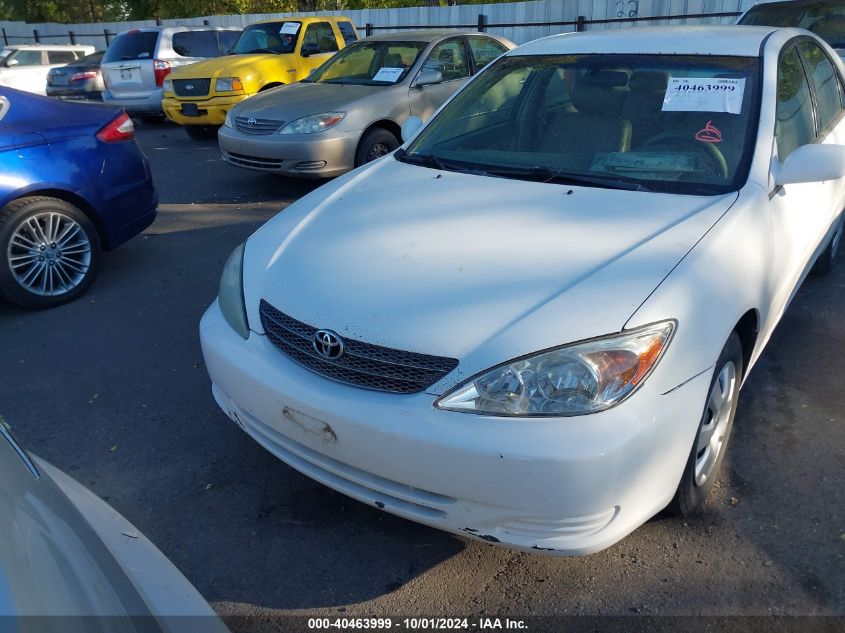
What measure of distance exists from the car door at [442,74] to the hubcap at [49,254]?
12.5 feet

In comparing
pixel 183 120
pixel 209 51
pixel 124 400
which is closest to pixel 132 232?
pixel 124 400

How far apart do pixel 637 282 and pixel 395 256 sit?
2.79ft

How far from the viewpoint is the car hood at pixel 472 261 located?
7.23ft

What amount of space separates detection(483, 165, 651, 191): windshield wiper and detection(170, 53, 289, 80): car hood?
8170 millimetres

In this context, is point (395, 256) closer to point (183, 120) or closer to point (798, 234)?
point (798, 234)

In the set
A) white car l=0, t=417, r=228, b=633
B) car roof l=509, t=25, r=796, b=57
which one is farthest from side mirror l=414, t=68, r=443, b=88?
white car l=0, t=417, r=228, b=633

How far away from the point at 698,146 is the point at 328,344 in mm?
1847

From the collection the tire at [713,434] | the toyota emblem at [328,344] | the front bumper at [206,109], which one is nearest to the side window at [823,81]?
the tire at [713,434]

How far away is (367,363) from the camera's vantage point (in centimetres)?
229

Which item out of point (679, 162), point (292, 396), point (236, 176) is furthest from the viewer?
point (236, 176)

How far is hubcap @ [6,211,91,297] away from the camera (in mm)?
4633

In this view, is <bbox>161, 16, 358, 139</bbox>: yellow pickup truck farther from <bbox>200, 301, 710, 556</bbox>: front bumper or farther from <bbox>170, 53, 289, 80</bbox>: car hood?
<bbox>200, 301, 710, 556</bbox>: front bumper

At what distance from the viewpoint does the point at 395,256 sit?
261 centimetres

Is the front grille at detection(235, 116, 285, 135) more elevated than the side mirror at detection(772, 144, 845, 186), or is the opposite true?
the side mirror at detection(772, 144, 845, 186)
